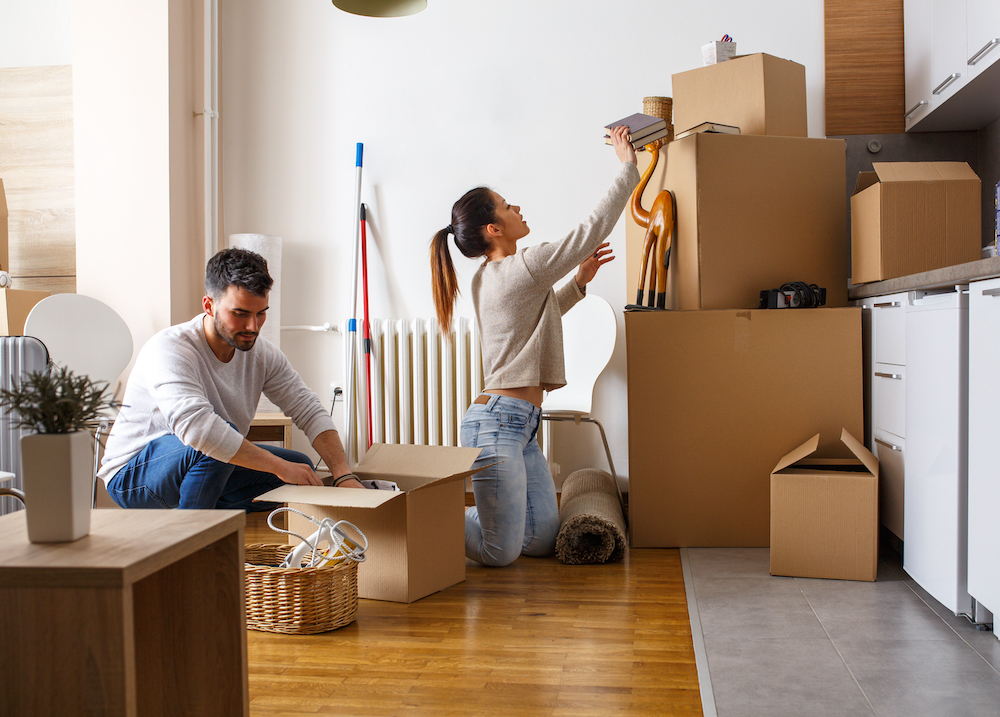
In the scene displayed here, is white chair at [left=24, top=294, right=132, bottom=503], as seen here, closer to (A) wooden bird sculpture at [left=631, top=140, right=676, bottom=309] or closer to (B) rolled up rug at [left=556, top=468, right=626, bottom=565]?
(B) rolled up rug at [left=556, top=468, right=626, bottom=565]

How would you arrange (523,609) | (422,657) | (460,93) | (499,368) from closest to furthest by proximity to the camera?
1. (422,657)
2. (523,609)
3. (499,368)
4. (460,93)

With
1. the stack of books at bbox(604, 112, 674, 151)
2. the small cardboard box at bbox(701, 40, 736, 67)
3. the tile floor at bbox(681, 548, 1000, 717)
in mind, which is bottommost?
the tile floor at bbox(681, 548, 1000, 717)

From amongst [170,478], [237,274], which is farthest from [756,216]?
[170,478]

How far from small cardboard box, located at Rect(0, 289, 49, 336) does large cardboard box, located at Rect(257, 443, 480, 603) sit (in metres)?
1.46

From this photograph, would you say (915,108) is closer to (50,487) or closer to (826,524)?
(826,524)

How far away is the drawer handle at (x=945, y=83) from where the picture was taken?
260 cm

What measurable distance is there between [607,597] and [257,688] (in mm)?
935

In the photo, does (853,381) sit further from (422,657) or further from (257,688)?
(257,688)

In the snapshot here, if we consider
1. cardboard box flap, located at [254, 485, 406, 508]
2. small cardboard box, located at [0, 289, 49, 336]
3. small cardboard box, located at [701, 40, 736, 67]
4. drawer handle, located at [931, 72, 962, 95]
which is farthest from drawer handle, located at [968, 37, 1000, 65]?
small cardboard box, located at [0, 289, 49, 336]

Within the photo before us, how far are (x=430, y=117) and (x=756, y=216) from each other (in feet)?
5.27

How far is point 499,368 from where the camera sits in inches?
95.8

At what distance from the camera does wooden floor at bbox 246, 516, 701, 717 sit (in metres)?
1.50

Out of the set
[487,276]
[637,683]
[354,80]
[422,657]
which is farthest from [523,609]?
[354,80]

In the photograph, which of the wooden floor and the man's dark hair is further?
the man's dark hair
